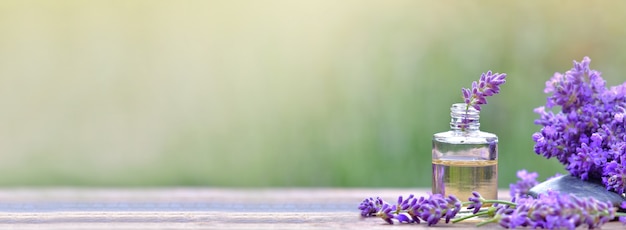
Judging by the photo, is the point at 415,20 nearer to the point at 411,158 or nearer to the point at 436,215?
the point at 411,158

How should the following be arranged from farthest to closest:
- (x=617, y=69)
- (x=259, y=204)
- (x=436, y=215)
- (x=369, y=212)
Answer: (x=617, y=69) < (x=259, y=204) < (x=369, y=212) < (x=436, y=215)

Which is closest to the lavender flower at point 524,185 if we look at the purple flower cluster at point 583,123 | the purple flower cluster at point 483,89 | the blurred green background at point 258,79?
the purple flower cluster at point 583,123

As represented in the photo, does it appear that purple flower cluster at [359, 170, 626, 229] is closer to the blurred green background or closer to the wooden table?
the wooden table

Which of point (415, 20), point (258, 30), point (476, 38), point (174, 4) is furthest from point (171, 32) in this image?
point (476, 38)

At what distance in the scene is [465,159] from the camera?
43.8 inches

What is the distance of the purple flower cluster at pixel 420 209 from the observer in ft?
3.26

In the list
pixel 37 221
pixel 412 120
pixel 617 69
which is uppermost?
pixel 617 69

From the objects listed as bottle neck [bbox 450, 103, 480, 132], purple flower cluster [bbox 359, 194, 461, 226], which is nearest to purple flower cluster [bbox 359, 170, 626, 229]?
purple flower cluster [bbox 359, 194, 461, 226]

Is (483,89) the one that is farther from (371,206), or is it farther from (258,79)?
(258,79)

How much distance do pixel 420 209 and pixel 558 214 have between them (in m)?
0.18

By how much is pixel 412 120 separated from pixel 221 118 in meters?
0.67

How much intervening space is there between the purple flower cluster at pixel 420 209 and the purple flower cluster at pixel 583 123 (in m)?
0.20

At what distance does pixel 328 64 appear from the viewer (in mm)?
2836

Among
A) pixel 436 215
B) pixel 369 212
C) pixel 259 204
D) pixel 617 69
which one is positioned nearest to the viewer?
pixel 436 215
